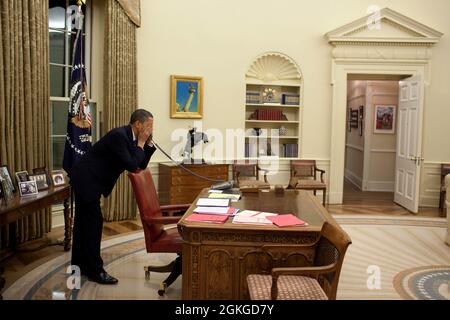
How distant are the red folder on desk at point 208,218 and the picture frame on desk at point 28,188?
1.86 meters

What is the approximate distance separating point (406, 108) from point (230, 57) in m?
3.02

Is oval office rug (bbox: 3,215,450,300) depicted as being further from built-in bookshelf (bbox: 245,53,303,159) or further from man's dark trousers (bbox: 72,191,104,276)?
built-in bookshelf (bbox: 245,53,303,159)

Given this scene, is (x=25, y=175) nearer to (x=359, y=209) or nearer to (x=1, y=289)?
(x=1, y=289)

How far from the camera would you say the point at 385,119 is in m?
8.88

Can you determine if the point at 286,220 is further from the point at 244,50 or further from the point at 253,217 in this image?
the point at 244,50

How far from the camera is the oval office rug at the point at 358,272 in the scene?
11.3 feet

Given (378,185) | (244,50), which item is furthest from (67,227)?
(378,185)

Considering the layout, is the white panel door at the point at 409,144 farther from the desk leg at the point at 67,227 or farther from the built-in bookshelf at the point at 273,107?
the desk leg at the point at 67,227

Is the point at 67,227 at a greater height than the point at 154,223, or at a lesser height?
lesser

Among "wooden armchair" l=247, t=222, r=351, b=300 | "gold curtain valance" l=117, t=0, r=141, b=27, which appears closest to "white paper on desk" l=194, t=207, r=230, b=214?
"wooden armchair" l=247, t=222, r=351, b=300

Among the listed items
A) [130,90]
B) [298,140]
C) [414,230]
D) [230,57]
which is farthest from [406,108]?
[130,90]

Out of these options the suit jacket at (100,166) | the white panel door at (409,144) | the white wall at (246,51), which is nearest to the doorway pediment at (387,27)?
the white wall at (246,51)

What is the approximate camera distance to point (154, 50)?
646cm

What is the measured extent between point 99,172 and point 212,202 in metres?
0.94
